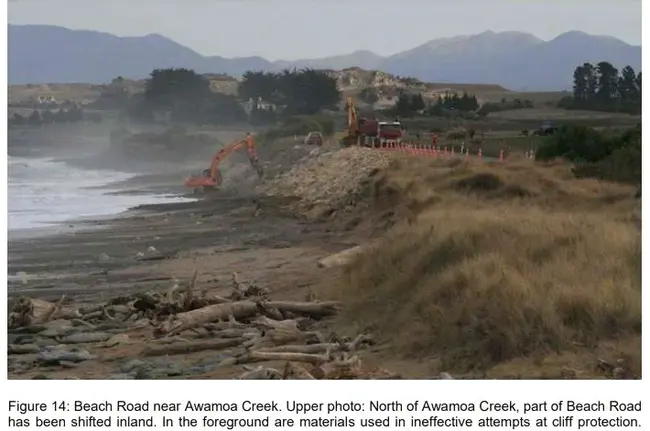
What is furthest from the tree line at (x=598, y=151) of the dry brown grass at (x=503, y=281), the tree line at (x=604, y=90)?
the dry brown grass at (x=503, y=281)

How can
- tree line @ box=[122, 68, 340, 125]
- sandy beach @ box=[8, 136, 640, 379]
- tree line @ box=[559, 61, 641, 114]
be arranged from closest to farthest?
sandy beach @ box=[8, 136, 640, 379] → tree line @ box=[559, 61, 641, 114] → tree line @ box=[122, 68, 340, 125]

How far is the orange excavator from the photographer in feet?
72.9

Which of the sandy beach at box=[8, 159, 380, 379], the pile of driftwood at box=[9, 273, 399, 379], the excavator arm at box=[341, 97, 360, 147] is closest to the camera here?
the pile of driftwood at box=[9, 273, 399, 379]

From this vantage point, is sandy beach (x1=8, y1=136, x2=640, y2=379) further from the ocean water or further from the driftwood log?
the ocean water

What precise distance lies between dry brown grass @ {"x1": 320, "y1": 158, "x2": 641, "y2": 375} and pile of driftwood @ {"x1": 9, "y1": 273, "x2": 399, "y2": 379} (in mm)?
447

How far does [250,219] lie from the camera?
16.8 m

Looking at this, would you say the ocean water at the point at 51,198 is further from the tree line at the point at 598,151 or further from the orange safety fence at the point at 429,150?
the tree line at the point at 598,151

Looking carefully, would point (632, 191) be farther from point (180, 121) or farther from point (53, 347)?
point (180, 121)

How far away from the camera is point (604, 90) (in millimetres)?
12852

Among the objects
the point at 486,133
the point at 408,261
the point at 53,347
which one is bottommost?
the point at 53,347

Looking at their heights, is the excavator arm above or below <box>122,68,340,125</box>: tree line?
below

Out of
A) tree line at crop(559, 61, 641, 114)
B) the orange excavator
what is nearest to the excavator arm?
the orange excavator
